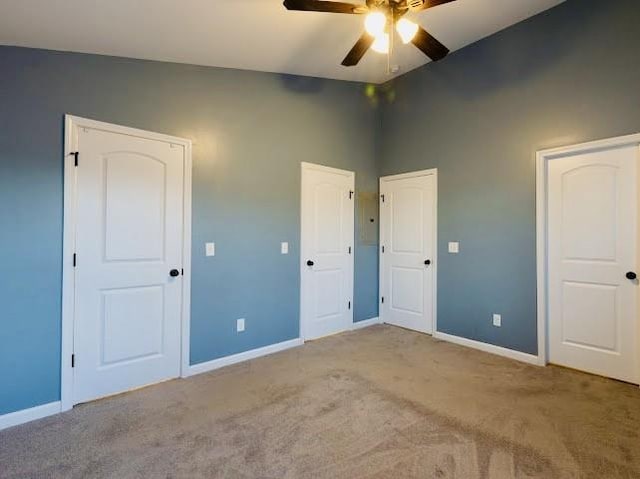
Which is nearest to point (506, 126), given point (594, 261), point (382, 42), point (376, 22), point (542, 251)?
point (542, 251)

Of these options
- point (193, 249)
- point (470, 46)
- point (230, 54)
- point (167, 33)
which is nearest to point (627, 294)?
point (470, 46)

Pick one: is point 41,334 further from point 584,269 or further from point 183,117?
point 584,269

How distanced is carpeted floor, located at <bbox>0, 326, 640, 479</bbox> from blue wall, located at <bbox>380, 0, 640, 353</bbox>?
3.06ft

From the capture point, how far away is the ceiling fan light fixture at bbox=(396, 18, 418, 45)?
2207 millimetres

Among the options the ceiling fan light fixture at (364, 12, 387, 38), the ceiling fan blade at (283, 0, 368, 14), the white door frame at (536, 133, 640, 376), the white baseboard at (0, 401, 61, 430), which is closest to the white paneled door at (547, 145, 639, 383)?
the white door frame at (536, 133, 640, 376)

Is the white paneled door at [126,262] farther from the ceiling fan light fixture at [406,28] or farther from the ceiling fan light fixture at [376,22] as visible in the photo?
the ceiling fan light fixture at [406,28]

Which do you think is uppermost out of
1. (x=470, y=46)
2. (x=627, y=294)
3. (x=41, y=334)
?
(x=470, y=46)

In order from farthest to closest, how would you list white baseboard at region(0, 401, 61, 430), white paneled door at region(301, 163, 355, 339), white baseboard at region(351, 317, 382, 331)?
white baseboard at region(351, 317, 382, 331) < white paneled door at region(301, 163, 355, 339) < white baseboard at region(0, 401, 61, 430)

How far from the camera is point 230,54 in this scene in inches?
117

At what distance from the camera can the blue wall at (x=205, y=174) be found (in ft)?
7.38

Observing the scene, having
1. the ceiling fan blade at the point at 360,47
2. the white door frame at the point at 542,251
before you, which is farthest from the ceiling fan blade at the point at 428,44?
the white door frame at the point at 542,251

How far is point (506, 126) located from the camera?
137 inches

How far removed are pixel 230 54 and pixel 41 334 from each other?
2.59 metres

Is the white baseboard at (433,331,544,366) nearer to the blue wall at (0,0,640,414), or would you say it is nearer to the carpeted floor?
the blue wall at (0,0,640,414)
